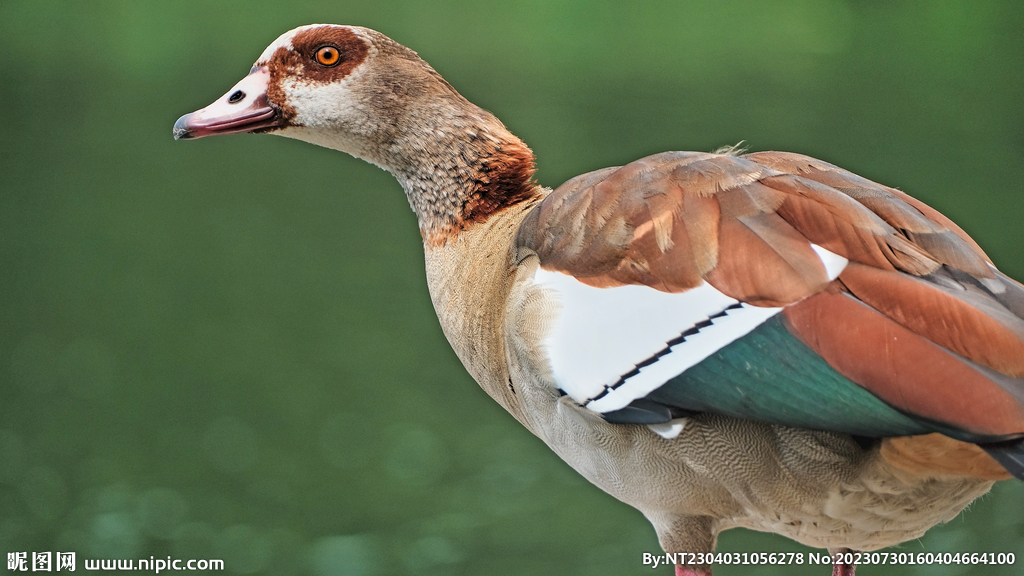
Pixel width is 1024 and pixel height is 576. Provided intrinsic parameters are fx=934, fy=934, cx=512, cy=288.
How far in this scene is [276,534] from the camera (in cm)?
178

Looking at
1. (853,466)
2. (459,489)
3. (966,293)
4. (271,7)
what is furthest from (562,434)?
(271,7)

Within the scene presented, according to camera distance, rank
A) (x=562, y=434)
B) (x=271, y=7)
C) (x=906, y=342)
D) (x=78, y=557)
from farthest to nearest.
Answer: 1. (x=271, y=7)
2. (x=78, y=557)
3. (x=562, y=434)
4. (x=906, y=342)

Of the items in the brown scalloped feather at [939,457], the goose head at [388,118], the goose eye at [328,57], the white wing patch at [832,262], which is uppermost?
the goose eye at [328,57]

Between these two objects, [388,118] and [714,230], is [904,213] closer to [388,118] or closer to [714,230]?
[714,230]

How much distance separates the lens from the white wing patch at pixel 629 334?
705 millimetres

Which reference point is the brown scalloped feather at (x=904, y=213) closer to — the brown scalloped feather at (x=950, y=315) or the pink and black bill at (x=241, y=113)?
the brown scalloped feather at (x=950, y=315)

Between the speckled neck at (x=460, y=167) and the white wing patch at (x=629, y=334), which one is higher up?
the speckled neck at (x=460, y=167)

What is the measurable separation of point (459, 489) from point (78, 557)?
71 cm

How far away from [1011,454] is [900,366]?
0.08 m

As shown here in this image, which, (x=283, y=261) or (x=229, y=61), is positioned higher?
(x=229, y=61)

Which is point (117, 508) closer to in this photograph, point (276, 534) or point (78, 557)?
point (78, 557)

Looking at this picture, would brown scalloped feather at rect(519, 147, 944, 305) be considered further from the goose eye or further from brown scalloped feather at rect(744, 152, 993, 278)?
the goose eye

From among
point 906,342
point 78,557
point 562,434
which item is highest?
point 906,342

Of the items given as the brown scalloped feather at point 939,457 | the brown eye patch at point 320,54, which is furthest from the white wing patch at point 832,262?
the brown eye patch at point 320,54
